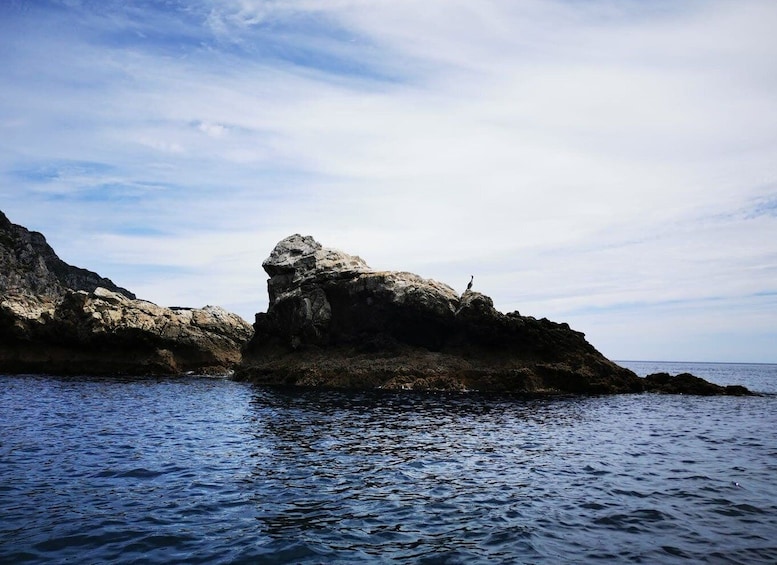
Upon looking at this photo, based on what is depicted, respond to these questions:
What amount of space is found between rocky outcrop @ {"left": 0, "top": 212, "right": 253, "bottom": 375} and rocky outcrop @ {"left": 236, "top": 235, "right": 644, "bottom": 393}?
1367 cm

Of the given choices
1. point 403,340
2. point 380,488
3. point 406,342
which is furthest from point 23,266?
point 380,488

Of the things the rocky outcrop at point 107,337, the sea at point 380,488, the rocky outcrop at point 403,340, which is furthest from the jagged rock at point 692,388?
the rocky outcrop at point 107,337

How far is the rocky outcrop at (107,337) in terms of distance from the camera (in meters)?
64.9

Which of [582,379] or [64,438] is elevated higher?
[582,379]

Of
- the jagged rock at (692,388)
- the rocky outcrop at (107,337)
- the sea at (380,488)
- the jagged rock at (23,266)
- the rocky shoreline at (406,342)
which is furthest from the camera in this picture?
the jagged rock at (23,266)

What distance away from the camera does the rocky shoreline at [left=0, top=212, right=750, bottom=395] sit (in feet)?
168

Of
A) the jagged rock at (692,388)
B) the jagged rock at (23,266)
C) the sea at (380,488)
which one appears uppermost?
the jagged rock at (23,266)

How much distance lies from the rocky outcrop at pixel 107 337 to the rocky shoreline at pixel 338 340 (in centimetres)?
15

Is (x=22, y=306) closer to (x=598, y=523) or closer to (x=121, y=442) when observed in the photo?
(x=121, y=442)

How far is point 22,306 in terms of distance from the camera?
6650 centimetres

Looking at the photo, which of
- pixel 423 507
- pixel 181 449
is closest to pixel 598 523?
pixel 423 507

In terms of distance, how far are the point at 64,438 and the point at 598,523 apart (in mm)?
21196

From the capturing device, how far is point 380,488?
631 inches

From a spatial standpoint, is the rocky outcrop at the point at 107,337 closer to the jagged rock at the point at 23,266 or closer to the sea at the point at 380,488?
the jagged rock at the point at 23,266
